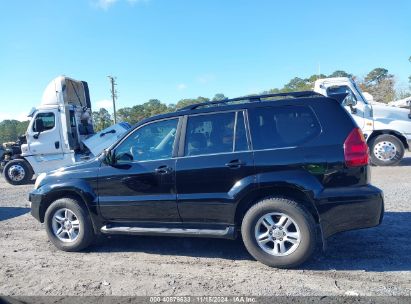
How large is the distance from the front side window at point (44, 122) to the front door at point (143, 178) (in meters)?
8.31

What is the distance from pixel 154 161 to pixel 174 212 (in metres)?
0.69

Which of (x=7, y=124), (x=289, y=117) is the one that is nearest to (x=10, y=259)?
(x=289, y=117)

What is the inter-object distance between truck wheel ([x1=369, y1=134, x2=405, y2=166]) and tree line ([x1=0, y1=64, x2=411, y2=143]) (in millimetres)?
18791

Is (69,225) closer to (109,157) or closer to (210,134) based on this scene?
(109,157)

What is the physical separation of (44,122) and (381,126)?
36.7ft

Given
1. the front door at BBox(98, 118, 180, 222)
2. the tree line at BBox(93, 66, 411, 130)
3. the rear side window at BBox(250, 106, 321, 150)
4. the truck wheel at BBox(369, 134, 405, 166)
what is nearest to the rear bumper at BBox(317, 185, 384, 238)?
the rear side window at BBox(250, 106, 321, 150)

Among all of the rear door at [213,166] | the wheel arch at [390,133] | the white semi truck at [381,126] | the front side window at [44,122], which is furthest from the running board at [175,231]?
the wheel arch at [390,133]

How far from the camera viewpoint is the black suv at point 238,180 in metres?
3.96

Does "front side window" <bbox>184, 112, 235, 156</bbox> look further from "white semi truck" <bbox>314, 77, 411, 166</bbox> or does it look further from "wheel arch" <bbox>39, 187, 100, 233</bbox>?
"white semi truck" <bbox>314, 77, 411, 166</bbox>

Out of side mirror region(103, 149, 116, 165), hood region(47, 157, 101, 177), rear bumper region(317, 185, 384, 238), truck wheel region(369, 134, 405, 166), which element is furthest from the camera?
truck wheel region(369, 134, 405, 166)

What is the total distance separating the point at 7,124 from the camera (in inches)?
3204

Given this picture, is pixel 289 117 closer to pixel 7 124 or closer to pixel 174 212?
pixel 174 212

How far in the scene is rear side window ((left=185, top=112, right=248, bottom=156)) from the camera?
14.2 ft

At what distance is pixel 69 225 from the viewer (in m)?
5.05
